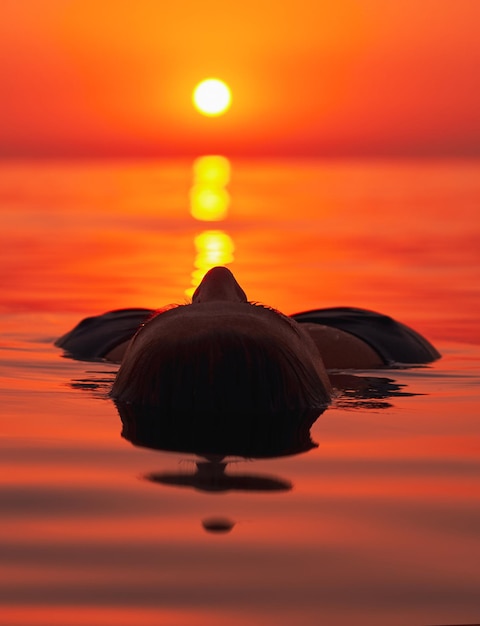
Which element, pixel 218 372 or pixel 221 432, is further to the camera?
pixel 218 372

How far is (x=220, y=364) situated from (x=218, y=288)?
2.96 ft

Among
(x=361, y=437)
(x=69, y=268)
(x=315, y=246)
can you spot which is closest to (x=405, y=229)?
(x=315, y=246)

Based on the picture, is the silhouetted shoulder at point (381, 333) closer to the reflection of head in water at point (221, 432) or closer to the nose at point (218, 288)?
the nose at point (218, 288)

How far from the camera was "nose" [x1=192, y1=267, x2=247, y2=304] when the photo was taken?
6.81 m

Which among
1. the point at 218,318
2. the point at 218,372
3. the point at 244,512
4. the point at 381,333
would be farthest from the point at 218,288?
the point at 381,333

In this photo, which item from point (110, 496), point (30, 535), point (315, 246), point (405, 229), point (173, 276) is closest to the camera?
point (30, 535)

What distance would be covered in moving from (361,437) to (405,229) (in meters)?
25.3

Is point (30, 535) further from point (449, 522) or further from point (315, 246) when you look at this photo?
point (315, 246)

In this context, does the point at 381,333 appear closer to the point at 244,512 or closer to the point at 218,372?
the point at 218,372

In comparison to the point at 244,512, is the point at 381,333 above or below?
above

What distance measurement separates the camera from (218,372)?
6.03 metres

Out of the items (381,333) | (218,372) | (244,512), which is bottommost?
(244,512)

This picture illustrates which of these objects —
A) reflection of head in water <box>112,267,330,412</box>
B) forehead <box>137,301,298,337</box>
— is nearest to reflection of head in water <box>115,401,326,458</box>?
reflection of head in water <box>112,267,330,412</box>

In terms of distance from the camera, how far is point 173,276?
18.3 metres
